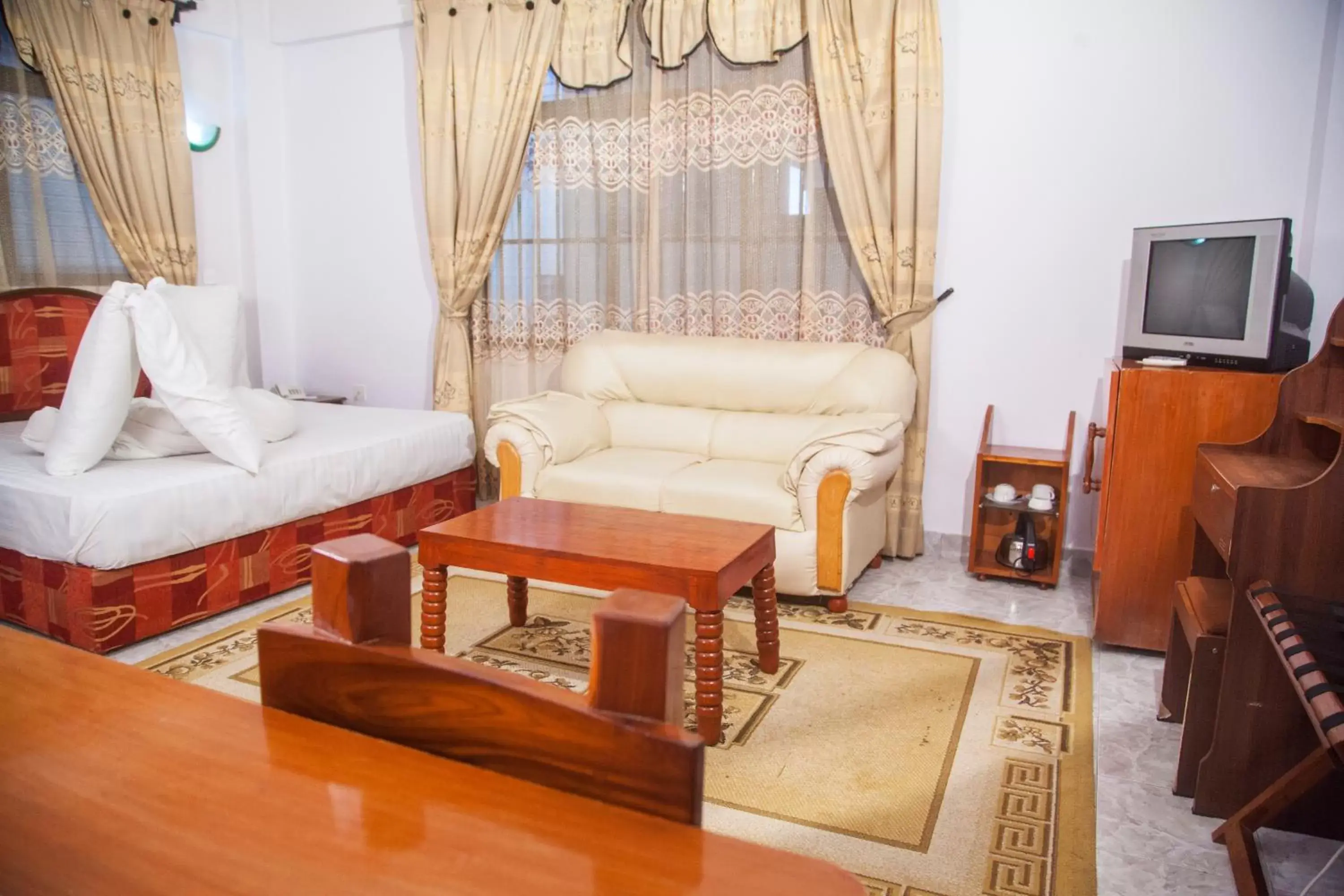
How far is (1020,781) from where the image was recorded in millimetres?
2236

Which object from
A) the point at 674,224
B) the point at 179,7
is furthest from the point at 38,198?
the point at 674,224

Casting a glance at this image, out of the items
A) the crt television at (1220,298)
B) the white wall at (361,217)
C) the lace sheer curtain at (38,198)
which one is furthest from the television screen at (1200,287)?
the lace sheer curtain at (38,198)

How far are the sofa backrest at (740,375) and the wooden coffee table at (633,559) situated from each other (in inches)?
42.4

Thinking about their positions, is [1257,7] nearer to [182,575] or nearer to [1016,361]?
[1016,361]

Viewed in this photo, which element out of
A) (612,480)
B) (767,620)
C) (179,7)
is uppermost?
(179,7)

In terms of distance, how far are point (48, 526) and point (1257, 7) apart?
447cm

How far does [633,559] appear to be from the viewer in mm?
2475

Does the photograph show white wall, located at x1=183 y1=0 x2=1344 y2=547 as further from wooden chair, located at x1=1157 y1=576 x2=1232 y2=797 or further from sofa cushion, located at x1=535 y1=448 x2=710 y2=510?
wooden chair, located at x1=1157 y1=576 x2=1232 y2=797

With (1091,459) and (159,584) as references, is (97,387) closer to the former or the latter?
(159,584)

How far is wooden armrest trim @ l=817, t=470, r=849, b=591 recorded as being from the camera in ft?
10.6

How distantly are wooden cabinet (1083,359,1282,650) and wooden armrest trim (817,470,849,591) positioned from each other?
82cm

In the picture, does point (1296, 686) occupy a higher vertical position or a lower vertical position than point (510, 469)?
higher

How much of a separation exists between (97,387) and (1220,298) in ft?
11.7

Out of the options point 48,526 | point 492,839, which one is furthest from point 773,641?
point 492,839
